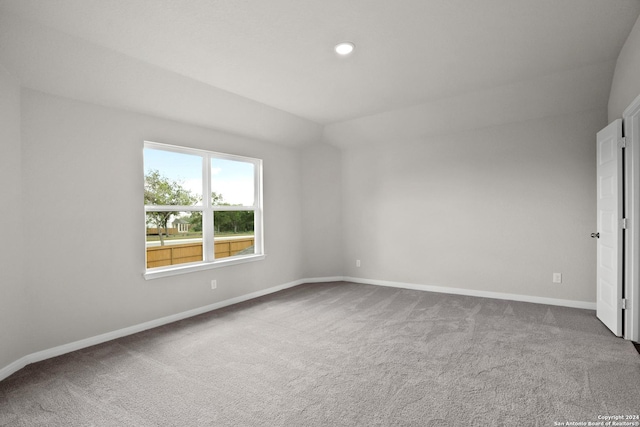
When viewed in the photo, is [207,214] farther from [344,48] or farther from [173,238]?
[344,48]

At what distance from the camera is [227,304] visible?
441cm

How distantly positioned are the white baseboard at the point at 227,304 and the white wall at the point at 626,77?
2302 mm

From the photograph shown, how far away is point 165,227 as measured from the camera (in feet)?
12.8

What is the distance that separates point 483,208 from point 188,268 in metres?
4.03

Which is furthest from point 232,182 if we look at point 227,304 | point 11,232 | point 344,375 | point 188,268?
point 344,375

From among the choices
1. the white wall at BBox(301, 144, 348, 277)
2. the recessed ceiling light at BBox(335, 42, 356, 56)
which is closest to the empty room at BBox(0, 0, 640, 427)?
the recessed ceiling light at BBox(335, 42, 356, 56)

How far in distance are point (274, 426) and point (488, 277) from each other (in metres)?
3.76

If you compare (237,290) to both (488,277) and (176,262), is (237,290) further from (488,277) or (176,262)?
(488,277)

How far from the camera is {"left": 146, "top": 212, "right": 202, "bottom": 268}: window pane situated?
12.4 feet

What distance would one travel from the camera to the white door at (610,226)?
3002 mm

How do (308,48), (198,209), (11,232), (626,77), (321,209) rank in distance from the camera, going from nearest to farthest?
1. (11,232)
2. (308,48)
3. (626,77)
4. (198,209)
5. (321,209)

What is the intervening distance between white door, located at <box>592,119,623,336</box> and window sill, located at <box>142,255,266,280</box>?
4168 mm

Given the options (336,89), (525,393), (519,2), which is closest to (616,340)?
(525,393)

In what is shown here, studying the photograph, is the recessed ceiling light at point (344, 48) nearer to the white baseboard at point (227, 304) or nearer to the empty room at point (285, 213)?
the empty room at point (285, 213)
